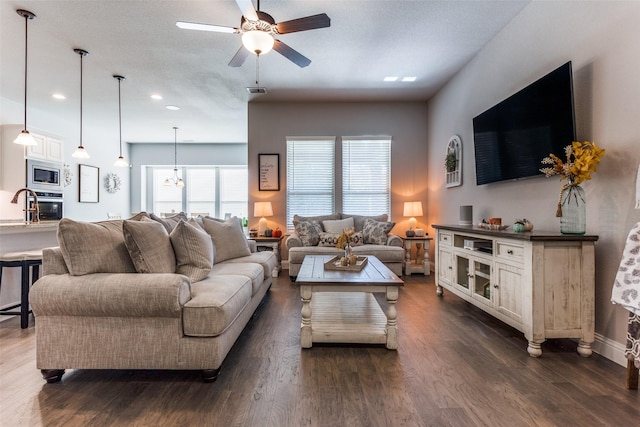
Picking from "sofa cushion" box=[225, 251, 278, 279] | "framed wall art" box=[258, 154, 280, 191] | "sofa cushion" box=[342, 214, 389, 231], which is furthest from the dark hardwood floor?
"framed wall art" box=[258, 154, 280, 191]

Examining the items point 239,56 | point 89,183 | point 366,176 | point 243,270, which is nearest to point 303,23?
point 239,56

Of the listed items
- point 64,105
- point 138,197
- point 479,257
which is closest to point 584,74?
point 479,257

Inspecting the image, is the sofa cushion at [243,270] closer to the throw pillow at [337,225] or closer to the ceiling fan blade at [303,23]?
the ceiling fan blade at [303,23]

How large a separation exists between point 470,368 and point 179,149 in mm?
8684

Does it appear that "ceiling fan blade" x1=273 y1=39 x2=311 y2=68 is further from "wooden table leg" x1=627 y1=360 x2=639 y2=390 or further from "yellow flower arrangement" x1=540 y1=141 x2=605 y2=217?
"wooden table leg" x1=627 y1=360 x2=639 y2=390

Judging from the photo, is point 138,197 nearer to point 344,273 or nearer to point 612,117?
point 344,273

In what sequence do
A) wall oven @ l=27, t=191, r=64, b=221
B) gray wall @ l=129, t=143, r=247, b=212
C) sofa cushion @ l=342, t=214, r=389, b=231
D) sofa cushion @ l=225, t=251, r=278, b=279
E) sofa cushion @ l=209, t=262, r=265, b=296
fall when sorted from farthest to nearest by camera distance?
gray wall @ l=129, t=143, r=247, b=212 → wall oven @ l=27, t=191, r=64, b=221 → sofa cushion @ l=342, t=214, r=389, b=231 → sofa cushion @ l=225, t=251, r=278, b=279 → sofa cushion @ l=209, t=262, r=265, b=296

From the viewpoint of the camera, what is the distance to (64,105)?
18.7ft

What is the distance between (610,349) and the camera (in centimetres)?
216

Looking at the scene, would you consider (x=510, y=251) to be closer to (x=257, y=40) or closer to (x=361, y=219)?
(x=257, y=40)

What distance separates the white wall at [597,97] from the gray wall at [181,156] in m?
6.79

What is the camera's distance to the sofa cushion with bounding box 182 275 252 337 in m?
1.84

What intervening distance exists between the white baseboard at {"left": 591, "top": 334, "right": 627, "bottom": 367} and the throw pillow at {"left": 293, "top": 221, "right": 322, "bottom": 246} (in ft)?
A: 11.2

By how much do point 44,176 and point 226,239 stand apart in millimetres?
4796
